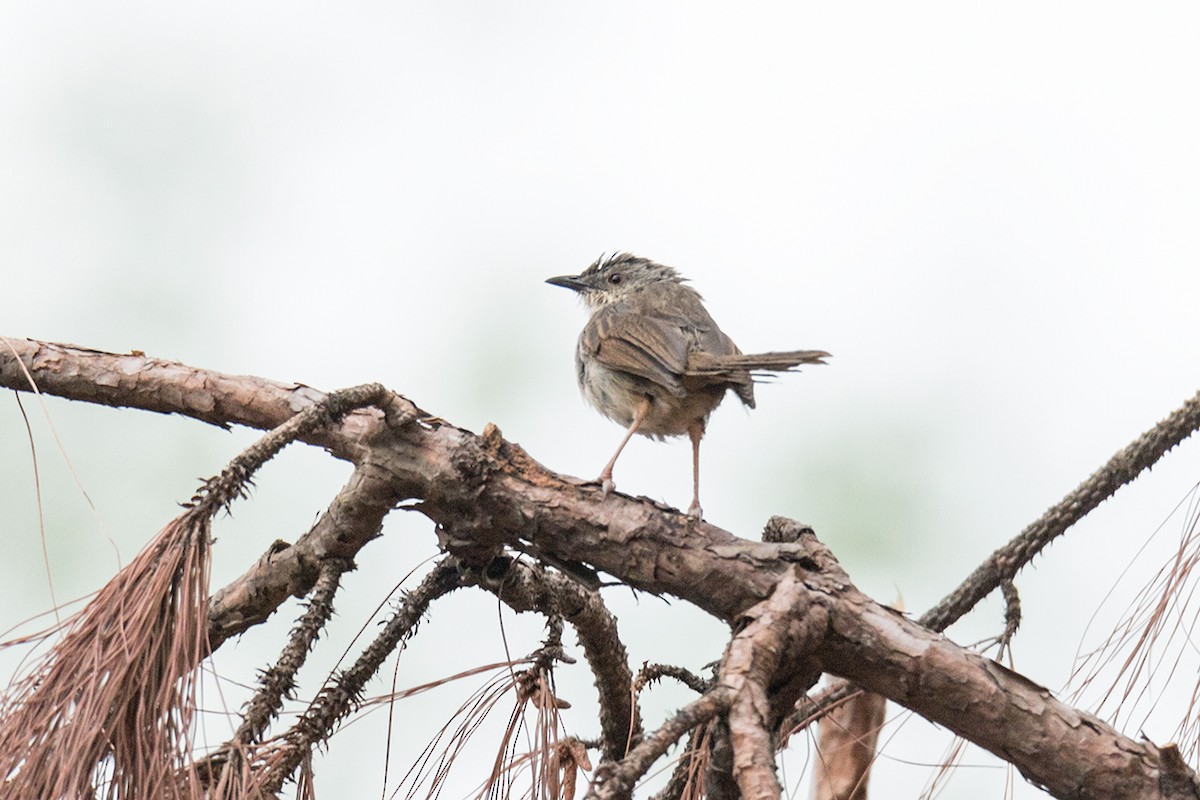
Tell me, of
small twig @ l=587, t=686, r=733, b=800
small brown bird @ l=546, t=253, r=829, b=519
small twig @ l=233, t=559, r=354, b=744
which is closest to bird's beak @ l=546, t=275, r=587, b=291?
small brown bird @ l=546, t=253, r=829, b=519

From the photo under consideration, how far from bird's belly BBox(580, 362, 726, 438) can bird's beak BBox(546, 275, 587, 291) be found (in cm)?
121

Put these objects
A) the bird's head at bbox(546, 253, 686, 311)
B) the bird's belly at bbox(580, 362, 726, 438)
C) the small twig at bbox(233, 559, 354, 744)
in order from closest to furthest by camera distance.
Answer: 1. the small twig at bbox(233, 559, 354, 744)
2. the bird's belly at bbox(580, 362, 726, 438)
3. the bird's head at bbox(546, 253, 686, 311)

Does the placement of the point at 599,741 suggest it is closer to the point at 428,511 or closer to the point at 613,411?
the point at 428,511

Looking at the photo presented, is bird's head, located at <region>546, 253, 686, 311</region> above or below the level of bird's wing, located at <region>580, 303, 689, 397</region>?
above

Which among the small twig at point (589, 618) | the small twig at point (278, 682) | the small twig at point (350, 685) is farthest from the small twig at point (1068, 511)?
the small twig at point (278, 682)

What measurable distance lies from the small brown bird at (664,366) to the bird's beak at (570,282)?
2.08ft

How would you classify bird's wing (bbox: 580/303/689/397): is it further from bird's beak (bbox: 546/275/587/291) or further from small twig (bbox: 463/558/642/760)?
small twig (bbox: 463/558/642/760)

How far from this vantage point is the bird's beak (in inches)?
228

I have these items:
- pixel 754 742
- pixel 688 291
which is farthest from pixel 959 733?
pixel 688 291

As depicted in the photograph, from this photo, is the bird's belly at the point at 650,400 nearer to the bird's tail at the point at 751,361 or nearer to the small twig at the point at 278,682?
the bird's tail at the point at 751,361

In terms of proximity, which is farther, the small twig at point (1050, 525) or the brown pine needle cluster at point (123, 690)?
the small twig at point (1050, 525)

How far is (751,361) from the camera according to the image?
405 centimetres

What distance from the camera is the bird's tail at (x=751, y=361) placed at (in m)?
3.88

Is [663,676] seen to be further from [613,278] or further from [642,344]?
[613,278]
